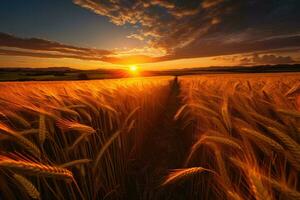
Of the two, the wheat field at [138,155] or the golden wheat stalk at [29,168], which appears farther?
the wheat field at [138,155]

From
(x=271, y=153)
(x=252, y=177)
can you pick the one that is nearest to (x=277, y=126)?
(x=271, y=153)

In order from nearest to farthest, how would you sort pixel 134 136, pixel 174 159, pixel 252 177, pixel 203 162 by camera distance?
1. pixel 252 177
2. pixel 203 162
3. pixel 174 159
4. pixel 134 136

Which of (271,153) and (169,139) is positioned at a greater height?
(271,153)

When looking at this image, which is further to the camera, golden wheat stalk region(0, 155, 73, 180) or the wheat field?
the wheat field

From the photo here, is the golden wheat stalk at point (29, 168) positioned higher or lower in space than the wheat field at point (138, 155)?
higher

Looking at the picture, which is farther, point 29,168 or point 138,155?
point 138,155

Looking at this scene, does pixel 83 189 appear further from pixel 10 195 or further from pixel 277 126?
pixel 277 126

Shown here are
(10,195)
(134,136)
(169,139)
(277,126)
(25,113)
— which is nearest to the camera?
(10,195)

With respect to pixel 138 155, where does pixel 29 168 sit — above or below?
above

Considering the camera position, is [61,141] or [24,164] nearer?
[24,164]

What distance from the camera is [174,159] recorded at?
6.72 ft

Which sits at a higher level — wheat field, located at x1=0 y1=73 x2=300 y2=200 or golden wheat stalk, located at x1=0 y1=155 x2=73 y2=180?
golden wheat stalk, located at x1=0 y1=155 x2=73 y2=180

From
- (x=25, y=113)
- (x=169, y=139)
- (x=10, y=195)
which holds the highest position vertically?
(x=25, y=113)

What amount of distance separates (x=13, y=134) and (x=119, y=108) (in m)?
1.37
